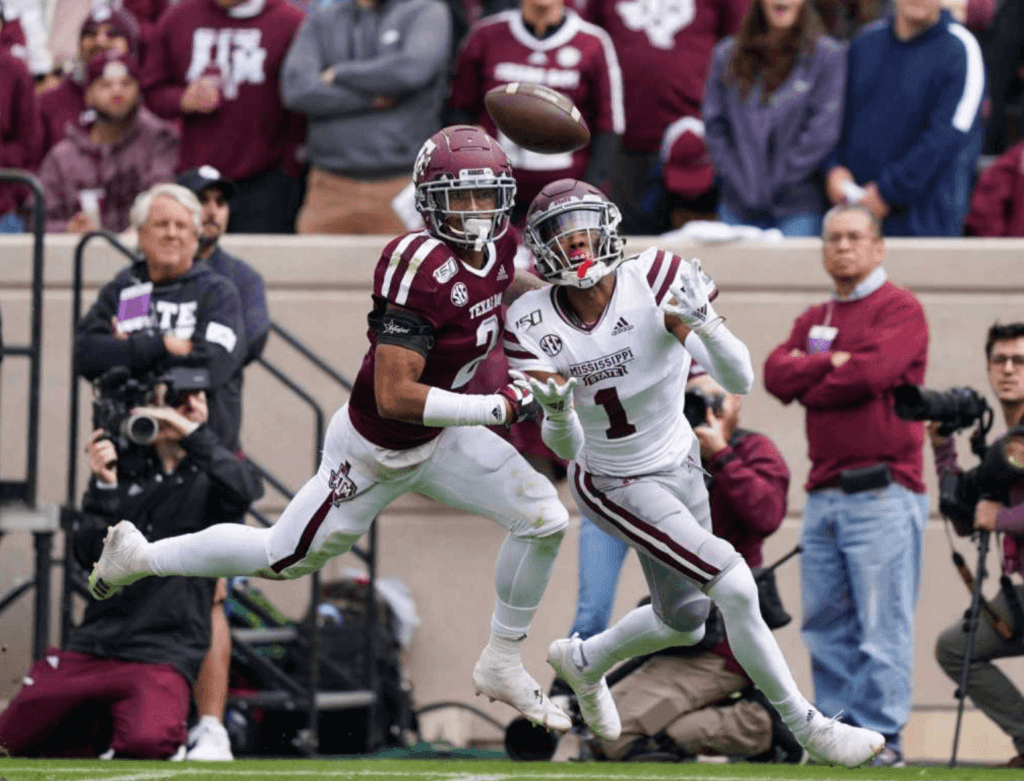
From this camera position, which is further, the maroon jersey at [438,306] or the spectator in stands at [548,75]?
the spectator in stands at [548,75]

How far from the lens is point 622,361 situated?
6242 mm

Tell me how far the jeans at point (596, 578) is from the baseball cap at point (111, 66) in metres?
3.13

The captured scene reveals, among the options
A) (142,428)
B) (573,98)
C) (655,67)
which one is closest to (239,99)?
(573,98)

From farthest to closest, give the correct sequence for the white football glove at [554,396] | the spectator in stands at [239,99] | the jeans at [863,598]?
1. the spectator in stands at [239,99]
2. the jeans at [863,598]
3. the white football glove at [554,396]

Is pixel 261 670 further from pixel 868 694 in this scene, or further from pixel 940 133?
pixel 940 133

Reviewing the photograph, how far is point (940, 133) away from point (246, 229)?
3.11 metres

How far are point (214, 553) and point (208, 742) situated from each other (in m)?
1.30

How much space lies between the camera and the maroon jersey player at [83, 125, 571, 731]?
19.7ft

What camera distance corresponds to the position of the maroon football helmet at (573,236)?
243 inches

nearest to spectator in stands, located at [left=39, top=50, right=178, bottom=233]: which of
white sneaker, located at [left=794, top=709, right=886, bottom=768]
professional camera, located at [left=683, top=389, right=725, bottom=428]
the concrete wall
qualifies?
the concrete wall

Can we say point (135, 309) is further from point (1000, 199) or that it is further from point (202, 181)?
point (1000, 199)

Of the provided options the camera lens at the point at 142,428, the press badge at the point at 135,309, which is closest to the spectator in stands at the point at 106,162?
the press badge at the point at 135,309

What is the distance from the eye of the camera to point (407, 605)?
9047mm

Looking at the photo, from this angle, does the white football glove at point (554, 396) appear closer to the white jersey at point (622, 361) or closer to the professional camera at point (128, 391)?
the white jersey at point (622, 361)
